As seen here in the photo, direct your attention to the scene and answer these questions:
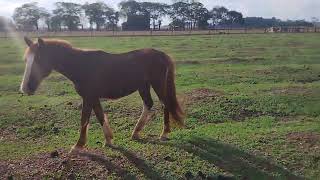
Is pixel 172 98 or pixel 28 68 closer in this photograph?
pixel 28 68

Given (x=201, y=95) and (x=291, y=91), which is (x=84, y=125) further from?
(x=291, y=91)

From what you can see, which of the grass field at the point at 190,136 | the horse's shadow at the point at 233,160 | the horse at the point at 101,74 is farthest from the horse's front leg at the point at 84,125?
the horse's shadow at the point at 233,160

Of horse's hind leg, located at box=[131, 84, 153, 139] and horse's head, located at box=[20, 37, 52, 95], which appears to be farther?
horse's hind leg, located at box=[131, 84, 153, 139]

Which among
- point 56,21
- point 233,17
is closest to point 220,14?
point 233,17

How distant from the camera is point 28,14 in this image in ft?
378

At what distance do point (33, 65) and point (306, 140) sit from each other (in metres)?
5.22

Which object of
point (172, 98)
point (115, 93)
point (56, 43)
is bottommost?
point (172, 98)

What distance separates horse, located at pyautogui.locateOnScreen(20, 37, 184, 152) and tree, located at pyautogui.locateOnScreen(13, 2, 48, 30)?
107544mm

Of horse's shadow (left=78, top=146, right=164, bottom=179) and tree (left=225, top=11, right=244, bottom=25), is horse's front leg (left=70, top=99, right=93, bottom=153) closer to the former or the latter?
horse's shadow (left=78, top=146, right=164, bottom=179)

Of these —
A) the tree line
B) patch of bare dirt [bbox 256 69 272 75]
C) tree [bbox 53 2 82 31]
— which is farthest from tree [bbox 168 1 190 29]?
patch of bare dirt [bbox 256 69 272 75]

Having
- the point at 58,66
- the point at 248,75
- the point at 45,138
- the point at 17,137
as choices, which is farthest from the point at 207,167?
the point at 248,75

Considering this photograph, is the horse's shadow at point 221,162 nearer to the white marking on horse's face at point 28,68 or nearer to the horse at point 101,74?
the horse at point 101,74

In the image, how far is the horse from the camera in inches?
309

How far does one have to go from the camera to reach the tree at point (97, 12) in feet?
381
